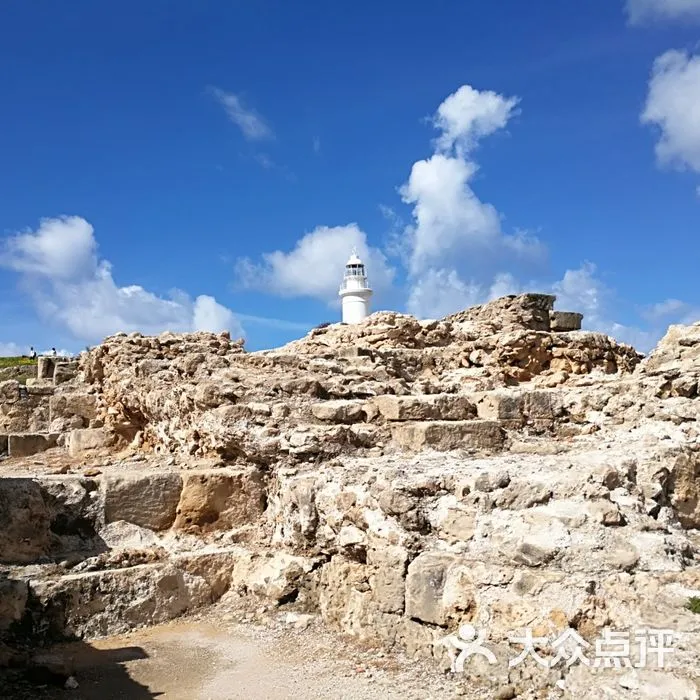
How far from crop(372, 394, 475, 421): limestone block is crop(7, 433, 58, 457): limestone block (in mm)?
5580

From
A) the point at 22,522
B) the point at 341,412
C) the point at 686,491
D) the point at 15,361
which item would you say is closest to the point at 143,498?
the point at 22,522

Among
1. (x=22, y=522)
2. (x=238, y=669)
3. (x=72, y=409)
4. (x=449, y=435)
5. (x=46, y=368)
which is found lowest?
(x=238, y=669)

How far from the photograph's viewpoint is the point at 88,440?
395 inches

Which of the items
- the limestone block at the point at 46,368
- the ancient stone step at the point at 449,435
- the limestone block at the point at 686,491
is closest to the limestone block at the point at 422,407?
the ancient stone step at the point at 449,435

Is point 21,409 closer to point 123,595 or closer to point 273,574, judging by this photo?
point 123,595

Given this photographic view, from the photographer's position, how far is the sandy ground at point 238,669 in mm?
4457

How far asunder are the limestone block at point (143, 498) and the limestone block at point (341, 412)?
1.44m

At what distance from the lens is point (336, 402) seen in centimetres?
727

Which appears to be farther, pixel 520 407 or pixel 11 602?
pixel 520 407

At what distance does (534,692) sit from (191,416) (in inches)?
186

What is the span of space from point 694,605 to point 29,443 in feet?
29.3

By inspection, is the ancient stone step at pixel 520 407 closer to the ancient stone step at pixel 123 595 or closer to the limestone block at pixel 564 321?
the ancient stone step at pixel 123 595

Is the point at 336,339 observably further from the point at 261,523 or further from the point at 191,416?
the point at 261,523

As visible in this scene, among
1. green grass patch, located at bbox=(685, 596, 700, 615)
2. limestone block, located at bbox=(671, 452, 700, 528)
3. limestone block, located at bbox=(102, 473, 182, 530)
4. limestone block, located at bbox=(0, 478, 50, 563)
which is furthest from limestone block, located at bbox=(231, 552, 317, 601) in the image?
green grass patch, located at bbox=(685, 596, 700, 615)
